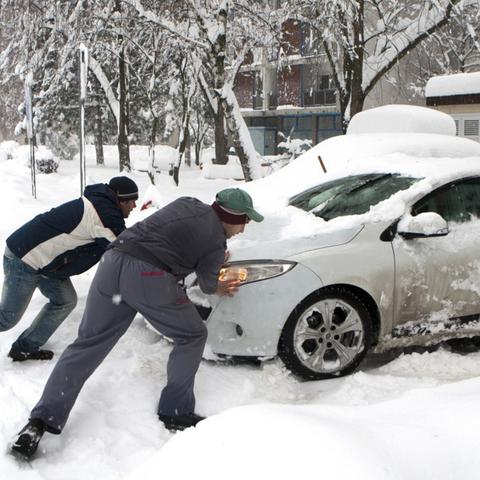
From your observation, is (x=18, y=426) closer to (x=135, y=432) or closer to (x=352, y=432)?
(x=135, y=432)

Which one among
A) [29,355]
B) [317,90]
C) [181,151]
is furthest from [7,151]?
[29,355]

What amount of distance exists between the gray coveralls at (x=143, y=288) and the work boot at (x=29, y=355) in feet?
3.74

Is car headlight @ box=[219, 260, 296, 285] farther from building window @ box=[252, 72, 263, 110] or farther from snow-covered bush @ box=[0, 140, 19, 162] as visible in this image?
building window @ box=[252, 72, 263, 110]

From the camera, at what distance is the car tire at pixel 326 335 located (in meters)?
3.78

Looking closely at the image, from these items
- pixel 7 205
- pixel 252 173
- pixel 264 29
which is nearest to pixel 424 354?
pixel 252 173

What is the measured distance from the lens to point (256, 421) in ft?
7.66

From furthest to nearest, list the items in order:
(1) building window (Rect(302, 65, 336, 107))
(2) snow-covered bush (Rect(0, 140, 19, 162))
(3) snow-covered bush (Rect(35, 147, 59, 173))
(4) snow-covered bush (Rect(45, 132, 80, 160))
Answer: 1. (4) snow-covered bush (Rect(45, 132, 80, 160))
2. (1) building window (Rect(302, 65, 336, 107))
3. (2) snow-covered bush (Rect(0, 140, 19, 162))
4. (3) snow-covered bush (Rect(35, 147, 59, 173))

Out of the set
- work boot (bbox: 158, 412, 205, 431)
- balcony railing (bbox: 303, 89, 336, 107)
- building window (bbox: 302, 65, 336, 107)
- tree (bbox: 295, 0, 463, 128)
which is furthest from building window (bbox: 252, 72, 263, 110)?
work boot (bbox: 158, 412, 205, 431)

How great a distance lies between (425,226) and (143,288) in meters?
2.03

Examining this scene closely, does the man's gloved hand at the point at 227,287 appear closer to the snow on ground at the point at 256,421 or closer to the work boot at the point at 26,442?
the snow on ground at the point at 256,421

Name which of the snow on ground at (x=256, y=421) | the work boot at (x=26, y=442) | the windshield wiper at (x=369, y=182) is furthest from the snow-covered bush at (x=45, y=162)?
the work boot at (x=26, y=442)

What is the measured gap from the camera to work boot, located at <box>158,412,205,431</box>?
3.21 metres

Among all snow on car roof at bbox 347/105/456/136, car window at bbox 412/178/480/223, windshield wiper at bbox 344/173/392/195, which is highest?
snow on car roof at bbox 347/105/456/136

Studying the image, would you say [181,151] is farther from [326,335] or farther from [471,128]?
[326,335]
